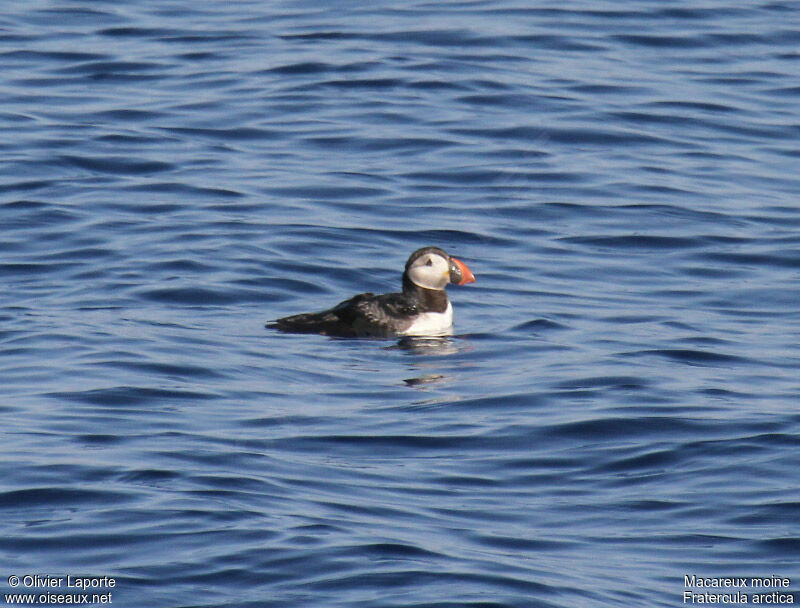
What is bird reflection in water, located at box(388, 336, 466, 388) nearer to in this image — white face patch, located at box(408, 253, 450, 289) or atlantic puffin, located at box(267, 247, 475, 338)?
atlantic puffin, located at box(267, 247, 475, 338)

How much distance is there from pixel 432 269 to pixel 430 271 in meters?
0.02

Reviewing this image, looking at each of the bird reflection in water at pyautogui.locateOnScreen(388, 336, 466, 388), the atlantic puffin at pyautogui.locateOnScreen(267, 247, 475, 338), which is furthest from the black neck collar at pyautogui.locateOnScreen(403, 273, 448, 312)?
the bird reflection in water at pyautogui.locateOnScreen(388, 336, 466, 388)

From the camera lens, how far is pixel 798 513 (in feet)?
27.3

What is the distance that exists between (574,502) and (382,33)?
51.9 feet

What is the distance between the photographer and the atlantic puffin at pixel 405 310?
41.1ft

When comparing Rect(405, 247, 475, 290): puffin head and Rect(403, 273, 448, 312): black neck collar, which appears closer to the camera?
Rect(403, 273, 448, 312): black neck collar

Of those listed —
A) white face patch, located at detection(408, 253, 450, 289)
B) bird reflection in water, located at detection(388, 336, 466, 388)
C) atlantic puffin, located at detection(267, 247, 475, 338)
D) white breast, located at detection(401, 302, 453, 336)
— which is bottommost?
bird reflection in water, located at detection(388, 336, 466, 388)

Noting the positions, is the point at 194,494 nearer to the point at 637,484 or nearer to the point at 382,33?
the point at 637,484

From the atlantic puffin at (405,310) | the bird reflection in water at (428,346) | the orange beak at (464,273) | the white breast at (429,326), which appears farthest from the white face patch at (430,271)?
the bird reflection in water at (428,346)

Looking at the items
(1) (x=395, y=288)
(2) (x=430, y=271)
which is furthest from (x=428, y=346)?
(1) (x=395, y=288)

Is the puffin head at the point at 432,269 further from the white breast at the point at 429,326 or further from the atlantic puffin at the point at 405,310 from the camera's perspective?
the white breast at the point at 429,326

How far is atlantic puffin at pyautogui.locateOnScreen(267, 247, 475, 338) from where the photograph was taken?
12.5m

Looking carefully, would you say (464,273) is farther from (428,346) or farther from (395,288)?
(428,346)

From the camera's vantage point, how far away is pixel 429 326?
1298 centimetres
